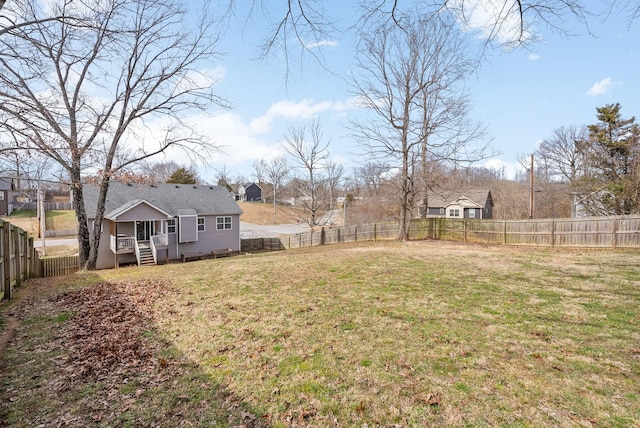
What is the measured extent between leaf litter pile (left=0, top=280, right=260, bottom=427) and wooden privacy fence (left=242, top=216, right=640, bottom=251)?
1745 centimetres

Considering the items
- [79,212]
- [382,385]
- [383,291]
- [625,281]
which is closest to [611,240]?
[625,281]

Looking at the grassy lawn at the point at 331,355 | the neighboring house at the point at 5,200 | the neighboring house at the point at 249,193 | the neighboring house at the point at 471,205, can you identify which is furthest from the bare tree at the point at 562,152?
the neighboring house at the point at 5,200

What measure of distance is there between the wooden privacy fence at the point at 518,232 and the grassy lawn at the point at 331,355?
794cm

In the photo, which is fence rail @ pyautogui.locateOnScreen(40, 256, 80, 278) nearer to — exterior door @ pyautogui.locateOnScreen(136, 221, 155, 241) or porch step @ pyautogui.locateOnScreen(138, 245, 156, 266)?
porch step @ pyautogui.locateOnScreen(138, 245, 156, 266)

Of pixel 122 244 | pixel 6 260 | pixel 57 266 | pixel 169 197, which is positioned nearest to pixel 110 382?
pixel 6 260

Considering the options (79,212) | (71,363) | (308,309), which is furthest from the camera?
(79,212)

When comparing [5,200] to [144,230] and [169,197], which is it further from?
[144,230]

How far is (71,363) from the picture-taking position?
4.00 metres

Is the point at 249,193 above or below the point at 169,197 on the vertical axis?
above

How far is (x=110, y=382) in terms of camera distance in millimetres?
3551

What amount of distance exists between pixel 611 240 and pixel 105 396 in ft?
61.3

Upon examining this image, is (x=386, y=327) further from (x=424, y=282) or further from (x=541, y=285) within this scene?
(x=541, y=285)

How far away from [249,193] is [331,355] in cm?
7117

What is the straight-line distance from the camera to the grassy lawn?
2.97m
